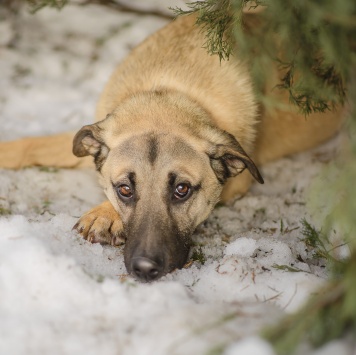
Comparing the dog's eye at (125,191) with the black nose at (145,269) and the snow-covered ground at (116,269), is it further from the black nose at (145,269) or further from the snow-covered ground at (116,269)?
the black nose at (145,269)

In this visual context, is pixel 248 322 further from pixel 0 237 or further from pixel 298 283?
pixel 0 237

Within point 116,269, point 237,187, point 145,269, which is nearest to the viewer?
point 145,269

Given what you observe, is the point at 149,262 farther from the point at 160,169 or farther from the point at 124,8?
the point at 124,8

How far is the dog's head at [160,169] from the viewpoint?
3.50 meters

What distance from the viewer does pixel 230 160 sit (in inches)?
160

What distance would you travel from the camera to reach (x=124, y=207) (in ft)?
12.7

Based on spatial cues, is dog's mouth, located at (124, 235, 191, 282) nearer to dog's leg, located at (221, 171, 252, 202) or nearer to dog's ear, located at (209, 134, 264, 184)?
dog's ear, located at (209, 134, 264, 184)

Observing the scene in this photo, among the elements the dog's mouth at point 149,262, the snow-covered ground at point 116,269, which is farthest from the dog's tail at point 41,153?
the dog's mouth at point 149,262

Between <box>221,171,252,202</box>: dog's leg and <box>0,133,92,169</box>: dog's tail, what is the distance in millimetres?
1392

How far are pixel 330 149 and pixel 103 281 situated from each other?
11.8 ft

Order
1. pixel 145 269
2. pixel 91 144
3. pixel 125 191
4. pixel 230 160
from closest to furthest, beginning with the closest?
pixel 145 269, pixel 125 191, pixel 230 160, pixel 91 144

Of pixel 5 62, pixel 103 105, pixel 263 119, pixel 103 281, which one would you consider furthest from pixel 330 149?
pixel 5 62

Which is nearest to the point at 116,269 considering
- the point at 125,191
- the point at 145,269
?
the point at 145,269

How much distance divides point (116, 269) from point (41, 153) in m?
2.00
